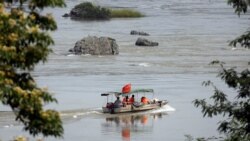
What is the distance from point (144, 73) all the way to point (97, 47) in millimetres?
12024

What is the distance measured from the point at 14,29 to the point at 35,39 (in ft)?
0.97

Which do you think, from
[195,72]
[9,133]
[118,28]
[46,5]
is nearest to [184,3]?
[118,28]

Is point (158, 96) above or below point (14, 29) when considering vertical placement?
below

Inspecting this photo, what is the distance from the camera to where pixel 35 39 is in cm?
1020

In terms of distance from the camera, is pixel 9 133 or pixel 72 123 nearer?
pixel 9 133

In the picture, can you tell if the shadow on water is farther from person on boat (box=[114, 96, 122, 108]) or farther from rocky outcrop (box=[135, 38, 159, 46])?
rocky outcrop (box=[135, 38, 159, 46])

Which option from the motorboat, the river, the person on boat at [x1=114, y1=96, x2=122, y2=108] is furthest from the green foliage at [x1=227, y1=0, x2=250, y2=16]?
→ the person on boat at [x1=114, y1=96, x2=122, y2=108]

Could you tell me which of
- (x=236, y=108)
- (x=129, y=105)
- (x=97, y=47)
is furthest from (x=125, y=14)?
(x=236, y=108)

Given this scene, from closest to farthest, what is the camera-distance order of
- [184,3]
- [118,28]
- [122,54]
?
[122,54] → [118,28] → [184,3]

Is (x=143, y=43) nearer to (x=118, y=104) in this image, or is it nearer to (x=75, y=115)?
(x=118, y=104)

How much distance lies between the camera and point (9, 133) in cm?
3631

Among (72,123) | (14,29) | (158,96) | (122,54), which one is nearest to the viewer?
(14,29)

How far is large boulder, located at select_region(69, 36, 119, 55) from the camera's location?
2667 inches

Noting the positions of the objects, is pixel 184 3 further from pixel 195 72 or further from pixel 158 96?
pixel 158 96
